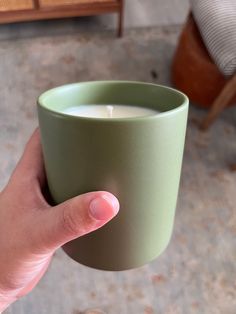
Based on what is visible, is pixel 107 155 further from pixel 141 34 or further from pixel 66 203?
pixel 141 34

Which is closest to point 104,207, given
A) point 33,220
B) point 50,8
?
point 33,220

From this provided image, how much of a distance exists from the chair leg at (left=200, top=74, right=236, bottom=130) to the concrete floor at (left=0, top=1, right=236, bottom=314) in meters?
0.04

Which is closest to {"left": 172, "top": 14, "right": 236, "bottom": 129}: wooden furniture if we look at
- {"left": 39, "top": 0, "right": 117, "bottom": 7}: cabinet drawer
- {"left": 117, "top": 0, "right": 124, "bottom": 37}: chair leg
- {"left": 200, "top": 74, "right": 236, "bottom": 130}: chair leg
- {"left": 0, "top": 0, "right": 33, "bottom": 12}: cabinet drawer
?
{"left": 200, "top": 74, "right": 236, "bottom": 130}: chair leg

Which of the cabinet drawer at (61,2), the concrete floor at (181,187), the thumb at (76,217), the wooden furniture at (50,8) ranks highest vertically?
the thumb at (76,217)

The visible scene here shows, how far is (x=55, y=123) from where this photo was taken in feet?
1.18

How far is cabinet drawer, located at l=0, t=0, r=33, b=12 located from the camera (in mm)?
1525

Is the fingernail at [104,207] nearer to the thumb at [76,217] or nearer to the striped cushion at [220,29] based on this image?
the thumb at [76,217]

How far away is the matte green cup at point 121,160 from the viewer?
0.35 m

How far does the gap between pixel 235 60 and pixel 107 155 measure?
95 cm

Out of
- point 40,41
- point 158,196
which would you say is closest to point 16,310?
point 158,196

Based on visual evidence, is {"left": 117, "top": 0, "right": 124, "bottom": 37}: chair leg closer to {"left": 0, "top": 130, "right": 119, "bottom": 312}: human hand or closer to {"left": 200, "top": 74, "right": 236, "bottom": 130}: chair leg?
{"left": 200, "top": 74, "right": 236, "bottom": 130}: chair leg

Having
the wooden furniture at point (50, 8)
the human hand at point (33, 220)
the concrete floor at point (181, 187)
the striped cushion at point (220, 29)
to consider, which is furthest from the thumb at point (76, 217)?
the wooden furniture at point (50, 8)

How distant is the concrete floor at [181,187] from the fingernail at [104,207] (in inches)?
24.5

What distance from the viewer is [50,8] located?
1550 millimetres
